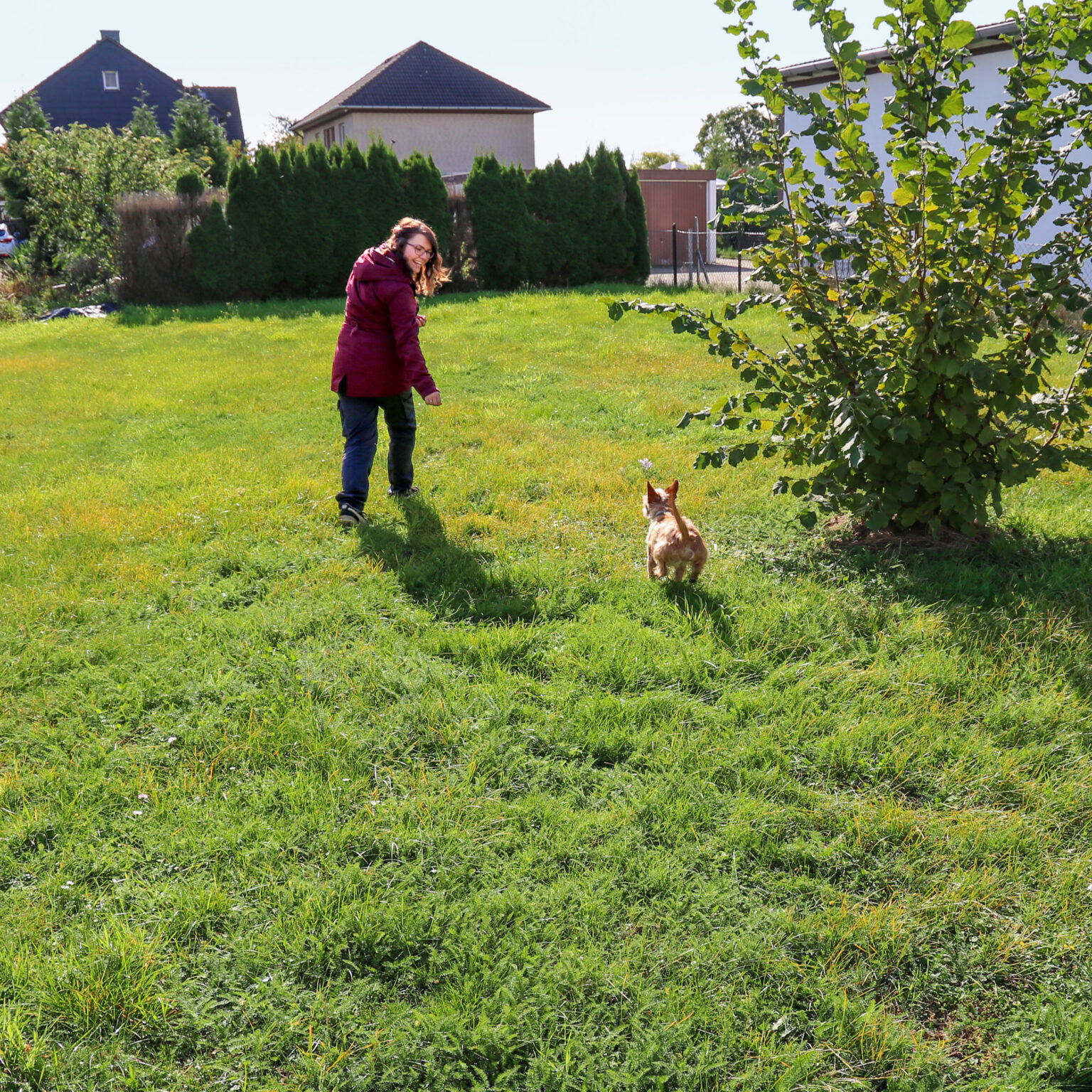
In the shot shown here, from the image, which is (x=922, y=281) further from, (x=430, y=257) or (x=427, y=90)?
(x=427, y=90)

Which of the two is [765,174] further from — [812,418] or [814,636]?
[814,636]

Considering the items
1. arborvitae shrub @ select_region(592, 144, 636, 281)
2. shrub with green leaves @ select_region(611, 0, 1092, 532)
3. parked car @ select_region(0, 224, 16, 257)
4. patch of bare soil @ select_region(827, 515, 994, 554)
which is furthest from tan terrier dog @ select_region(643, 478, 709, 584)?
parked car @ select_region(0, 224, 16, 257)

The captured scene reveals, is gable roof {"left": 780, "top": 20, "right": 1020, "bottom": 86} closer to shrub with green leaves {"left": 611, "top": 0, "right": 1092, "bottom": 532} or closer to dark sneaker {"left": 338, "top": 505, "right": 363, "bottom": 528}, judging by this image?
shrub with green leaves {"left": 611, "top": 0, "right": 1092, "bottom": 532}

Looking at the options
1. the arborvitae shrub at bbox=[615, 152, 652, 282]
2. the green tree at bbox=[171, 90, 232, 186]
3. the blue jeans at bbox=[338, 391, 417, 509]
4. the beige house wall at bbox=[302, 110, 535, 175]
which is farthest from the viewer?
the beige house wall at bbox=[302, 110, 535, 175]

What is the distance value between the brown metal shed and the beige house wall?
17.3 feet

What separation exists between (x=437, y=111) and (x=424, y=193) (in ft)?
59.1

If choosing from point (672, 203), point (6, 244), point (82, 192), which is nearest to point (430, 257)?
point (82, 192)

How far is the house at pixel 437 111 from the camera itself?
34812mm

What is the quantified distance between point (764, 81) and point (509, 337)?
9033 millimetres

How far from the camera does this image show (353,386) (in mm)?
5973

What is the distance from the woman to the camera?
229 inches

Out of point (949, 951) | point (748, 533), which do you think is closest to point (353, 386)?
point (748, 533)

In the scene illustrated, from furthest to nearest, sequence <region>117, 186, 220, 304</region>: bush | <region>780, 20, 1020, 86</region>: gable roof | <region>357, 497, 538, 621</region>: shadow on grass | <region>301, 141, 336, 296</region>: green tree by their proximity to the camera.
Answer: <region>301, 141, 336, 296</region>: green tree, <region>117, 186, 220, 304</region>: bush, <region>780, 20, 1020, 86</region>: gable roof, <region>357, 497, 538, 621</region>: shadow on grass

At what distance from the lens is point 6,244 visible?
974 inches
